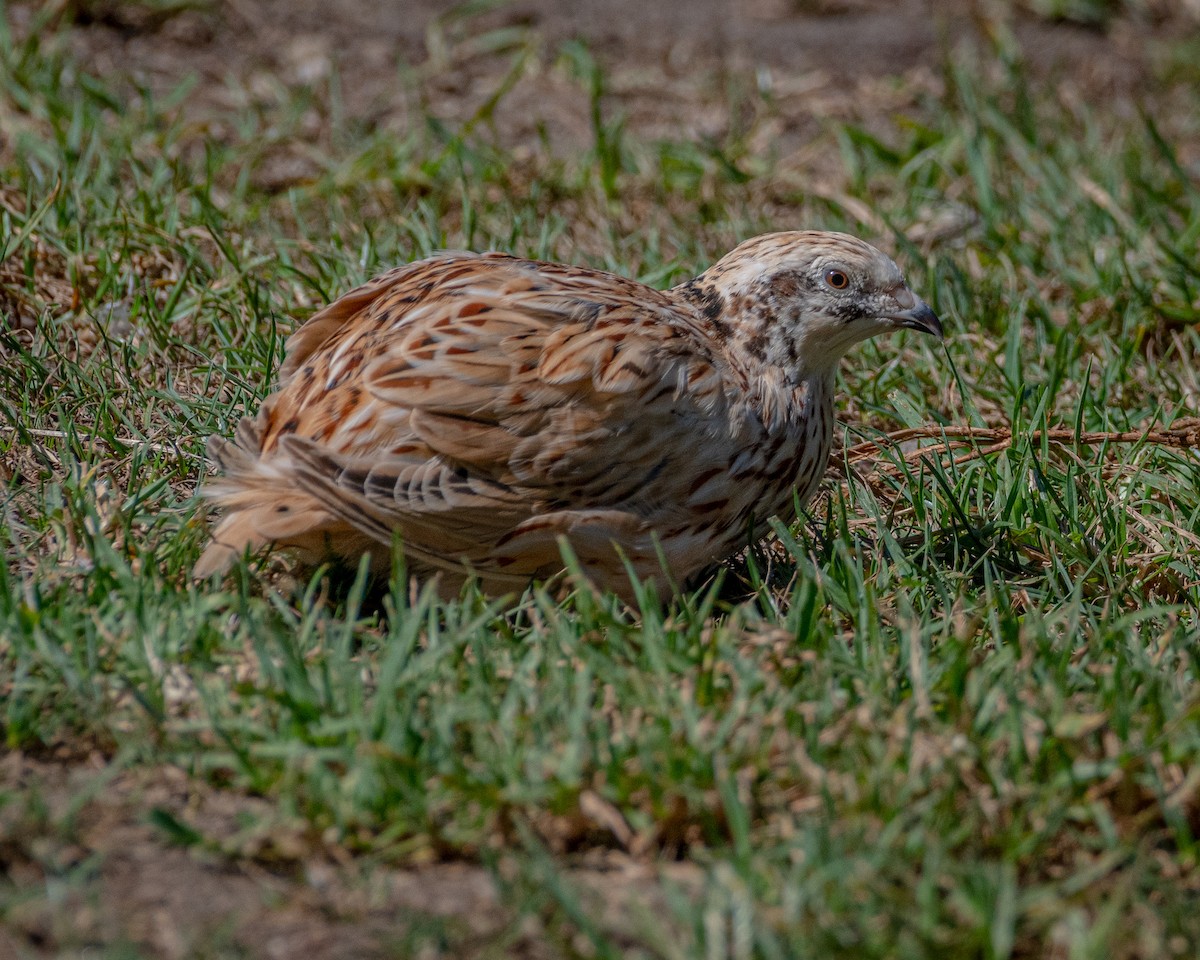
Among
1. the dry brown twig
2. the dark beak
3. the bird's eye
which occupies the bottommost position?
the dry brown twig

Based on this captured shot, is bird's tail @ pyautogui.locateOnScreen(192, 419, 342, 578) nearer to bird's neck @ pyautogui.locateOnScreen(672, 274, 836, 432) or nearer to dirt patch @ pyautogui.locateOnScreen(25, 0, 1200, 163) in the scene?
bird's neck @ pyautogui.locateOnScreen(672, 274, 836, 432)

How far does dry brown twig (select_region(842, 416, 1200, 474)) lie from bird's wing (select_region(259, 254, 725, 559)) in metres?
0.96

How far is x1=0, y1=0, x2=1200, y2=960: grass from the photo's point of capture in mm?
2738

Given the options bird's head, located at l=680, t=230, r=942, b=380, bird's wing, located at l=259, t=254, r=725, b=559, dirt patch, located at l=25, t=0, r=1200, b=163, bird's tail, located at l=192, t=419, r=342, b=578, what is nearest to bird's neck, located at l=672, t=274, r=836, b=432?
bird's head, located at l=680, t=230, r=942, b=380

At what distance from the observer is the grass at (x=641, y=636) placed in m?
2.74

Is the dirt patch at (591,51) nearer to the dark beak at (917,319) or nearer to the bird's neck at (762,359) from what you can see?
the bird's neck at (762,359)

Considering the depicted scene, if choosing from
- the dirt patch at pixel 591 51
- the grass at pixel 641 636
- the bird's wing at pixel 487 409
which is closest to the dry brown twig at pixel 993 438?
the grass at pixel 641 636

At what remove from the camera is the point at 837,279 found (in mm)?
4227

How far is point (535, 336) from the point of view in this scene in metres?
3.78

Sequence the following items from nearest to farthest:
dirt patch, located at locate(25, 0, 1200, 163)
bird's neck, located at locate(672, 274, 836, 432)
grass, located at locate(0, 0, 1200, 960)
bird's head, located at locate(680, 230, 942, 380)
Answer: grass, located at locate(0, 0, 1200, 960)
bird's neck, located at locate(672, 274, 836, 432)
bird's head, located at locate(680, 230, 942, 380)
dirt patch, located at locate(25, 0, 1200, 163)

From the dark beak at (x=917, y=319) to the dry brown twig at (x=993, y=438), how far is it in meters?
0.45

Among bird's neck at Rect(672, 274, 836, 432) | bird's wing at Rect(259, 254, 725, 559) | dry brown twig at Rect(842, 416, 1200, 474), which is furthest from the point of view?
dry brown twig at Rect(842, 416, 1200, 474)

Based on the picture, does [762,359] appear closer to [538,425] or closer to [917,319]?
[917,319]

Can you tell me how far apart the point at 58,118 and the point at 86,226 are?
3.57 ft
